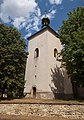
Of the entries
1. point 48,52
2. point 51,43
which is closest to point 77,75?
point 48,52

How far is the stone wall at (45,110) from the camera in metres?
15.3

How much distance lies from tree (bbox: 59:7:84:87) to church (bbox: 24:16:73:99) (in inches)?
132

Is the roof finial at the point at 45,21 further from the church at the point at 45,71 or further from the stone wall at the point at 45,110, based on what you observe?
the stone wall at the point at 45,110

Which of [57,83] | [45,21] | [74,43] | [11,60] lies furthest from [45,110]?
[45,21]

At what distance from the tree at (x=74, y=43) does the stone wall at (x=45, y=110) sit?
18.0ft

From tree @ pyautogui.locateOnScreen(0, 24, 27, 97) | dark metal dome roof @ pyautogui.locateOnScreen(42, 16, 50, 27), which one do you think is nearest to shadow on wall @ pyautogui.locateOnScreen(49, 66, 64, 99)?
tree @ pyautogui.locateOnScreen(0, 24, 27, 97)

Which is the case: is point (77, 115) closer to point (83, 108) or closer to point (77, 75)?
point (83, 108)

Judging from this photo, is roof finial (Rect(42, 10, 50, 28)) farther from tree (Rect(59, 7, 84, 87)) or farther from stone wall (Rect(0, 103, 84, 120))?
stone wall (Rect(0, 103, 84, 120))

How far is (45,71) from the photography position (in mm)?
24750

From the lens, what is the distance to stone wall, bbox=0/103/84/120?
15.3 m

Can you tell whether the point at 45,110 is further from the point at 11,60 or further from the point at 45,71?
the point at 11,60

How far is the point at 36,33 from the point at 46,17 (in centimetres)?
448

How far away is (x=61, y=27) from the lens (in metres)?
24.1

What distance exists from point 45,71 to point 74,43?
7.19 metres
